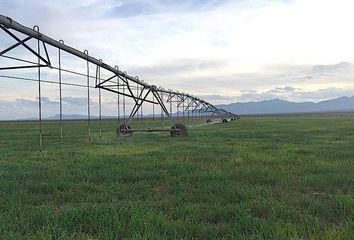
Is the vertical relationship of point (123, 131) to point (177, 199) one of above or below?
above

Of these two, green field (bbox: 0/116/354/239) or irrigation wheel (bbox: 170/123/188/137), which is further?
irrigation wheel (bbox: 170/123/188/137)

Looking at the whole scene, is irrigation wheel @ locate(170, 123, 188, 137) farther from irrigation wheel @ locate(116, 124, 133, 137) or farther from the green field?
the green field

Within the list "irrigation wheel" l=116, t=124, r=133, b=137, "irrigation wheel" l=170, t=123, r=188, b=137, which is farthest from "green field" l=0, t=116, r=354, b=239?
"irrigation wheel" l=116, t=124, r=133, b=137

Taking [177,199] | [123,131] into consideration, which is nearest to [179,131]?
[123,131]

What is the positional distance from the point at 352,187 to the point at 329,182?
22.4 inches

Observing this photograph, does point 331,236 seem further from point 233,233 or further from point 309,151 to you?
point 309,151

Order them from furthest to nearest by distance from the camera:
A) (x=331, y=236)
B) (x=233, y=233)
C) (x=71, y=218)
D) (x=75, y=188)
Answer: (x=75, y=188) < (x=71, y=218) < (x=233, y=233) < (x=331, y=236)

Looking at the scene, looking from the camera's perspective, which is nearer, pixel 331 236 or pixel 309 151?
pixel 331 236

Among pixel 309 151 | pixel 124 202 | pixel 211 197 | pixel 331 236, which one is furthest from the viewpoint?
pixel 309 151

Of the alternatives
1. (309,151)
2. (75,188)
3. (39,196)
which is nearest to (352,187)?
(75,188)

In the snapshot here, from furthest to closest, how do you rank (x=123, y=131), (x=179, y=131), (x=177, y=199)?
(x=123, y=131)
(x=179, y=131)
(x=177, y=199)

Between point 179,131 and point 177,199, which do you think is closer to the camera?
point 177,199

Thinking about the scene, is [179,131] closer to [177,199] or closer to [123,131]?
[123,131]

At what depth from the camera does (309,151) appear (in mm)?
15016
